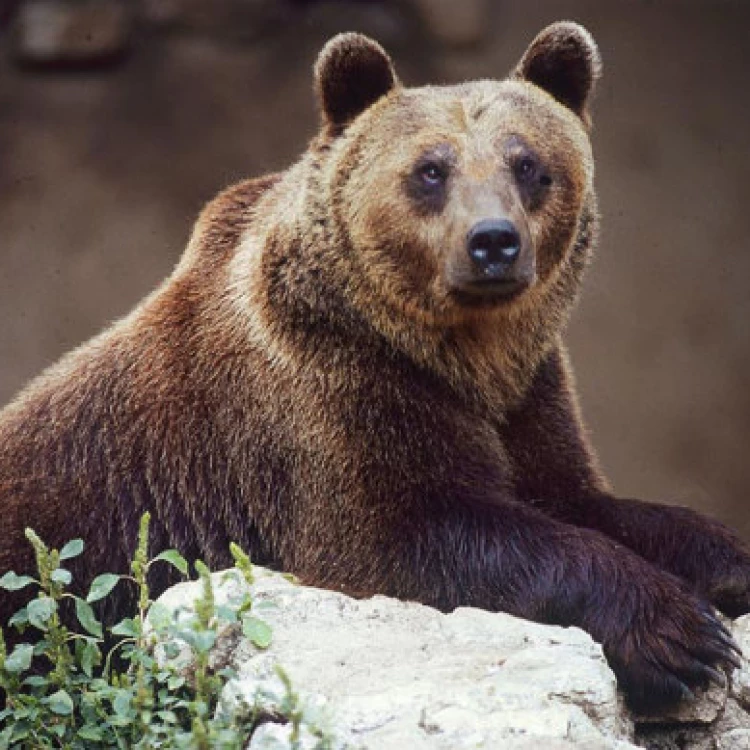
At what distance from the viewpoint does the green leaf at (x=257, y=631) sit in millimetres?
5836

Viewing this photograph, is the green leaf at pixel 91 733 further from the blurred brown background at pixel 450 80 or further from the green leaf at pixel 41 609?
the blurred brown background at pixel 450 80

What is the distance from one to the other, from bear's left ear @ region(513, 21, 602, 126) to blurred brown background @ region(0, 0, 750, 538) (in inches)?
162

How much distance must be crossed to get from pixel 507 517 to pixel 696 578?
900mm

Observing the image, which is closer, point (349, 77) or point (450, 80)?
point (349, 77)

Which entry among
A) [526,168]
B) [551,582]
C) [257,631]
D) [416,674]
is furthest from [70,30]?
[416,674]

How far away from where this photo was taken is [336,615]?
20.3 feet

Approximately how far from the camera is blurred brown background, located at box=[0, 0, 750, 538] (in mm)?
11727

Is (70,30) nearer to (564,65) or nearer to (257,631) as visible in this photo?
(564,65)

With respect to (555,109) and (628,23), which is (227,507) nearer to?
(555,109)

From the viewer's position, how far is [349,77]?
7.41m

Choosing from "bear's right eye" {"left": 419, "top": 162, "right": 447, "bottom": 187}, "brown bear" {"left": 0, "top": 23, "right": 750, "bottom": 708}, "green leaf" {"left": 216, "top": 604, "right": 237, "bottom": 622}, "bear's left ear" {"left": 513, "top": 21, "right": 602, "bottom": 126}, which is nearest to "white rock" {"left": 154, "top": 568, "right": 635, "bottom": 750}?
"green leaf" {"left": 216, "top": 604, "right": 237, "bottom": 622}

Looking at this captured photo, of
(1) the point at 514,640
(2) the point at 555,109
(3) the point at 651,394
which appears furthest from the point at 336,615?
(3) the point at 651,394

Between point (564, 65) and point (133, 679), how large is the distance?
2945 mm

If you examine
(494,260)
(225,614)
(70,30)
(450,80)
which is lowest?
(225,614)
